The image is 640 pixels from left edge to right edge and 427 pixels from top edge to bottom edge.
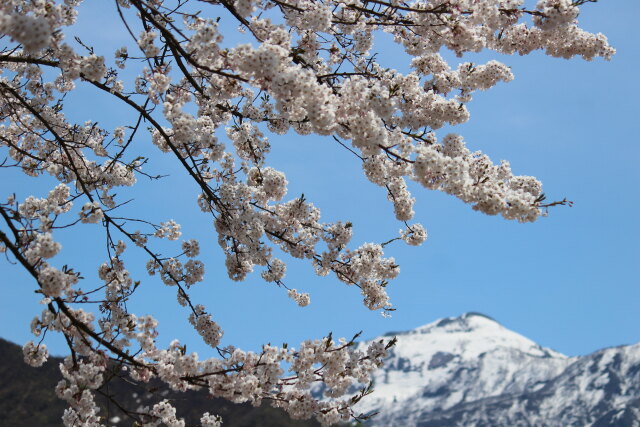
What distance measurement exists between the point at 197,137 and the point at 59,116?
15.9ft

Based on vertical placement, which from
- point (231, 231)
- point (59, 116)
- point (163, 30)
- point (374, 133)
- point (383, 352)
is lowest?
point (383, 352)

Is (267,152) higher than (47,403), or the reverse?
(47,403)

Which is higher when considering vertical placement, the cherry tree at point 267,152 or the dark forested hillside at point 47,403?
the dark forested hillside at point 47,403

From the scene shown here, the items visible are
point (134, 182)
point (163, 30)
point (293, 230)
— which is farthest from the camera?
point (134, 182)

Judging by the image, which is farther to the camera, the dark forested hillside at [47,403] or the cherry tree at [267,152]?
the dark forested hillside at [47,403]

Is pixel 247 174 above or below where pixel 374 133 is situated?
above

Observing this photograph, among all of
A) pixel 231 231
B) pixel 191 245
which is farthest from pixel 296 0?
pixel 191 245

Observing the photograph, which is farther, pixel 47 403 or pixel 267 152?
pixel 47 403

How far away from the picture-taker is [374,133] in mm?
6680

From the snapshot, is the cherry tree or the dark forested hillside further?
the dark forested hillside

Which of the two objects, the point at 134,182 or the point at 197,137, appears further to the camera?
the point at 134,182

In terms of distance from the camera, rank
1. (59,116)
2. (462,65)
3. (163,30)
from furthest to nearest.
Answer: (59,116) < (462,65) < (163,30)

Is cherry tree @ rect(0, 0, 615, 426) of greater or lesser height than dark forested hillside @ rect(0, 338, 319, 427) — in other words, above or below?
below

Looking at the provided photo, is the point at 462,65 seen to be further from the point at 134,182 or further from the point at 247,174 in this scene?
the point at 134,182
